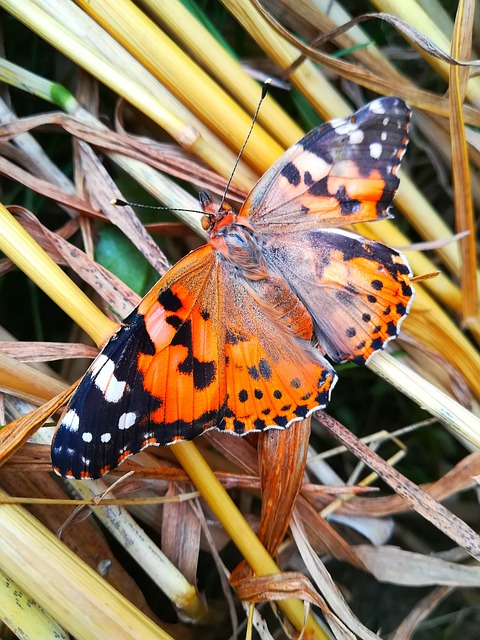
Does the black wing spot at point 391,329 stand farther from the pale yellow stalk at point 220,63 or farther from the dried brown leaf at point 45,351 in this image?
the dried brown leaf at point 45,351

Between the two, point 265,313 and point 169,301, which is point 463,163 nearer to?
point 265,313

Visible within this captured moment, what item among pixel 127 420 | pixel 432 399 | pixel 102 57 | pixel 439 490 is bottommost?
pixel 439 490

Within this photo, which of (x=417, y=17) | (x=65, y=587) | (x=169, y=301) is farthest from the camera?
(x=417, y=17)

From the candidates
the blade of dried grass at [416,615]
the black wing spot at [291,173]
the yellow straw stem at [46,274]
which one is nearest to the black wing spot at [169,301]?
the yellow straw stem at [46,274]

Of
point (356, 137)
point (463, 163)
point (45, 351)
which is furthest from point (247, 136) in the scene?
point (45, 351)

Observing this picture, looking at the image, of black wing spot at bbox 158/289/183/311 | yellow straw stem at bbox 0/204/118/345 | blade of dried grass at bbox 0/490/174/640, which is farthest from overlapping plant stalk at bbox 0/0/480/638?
blade of dried grass at bbox 0/490/174/640

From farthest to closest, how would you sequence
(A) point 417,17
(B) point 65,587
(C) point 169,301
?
(A) point 417,17, (C) point 169,301, (B) point 65,587
